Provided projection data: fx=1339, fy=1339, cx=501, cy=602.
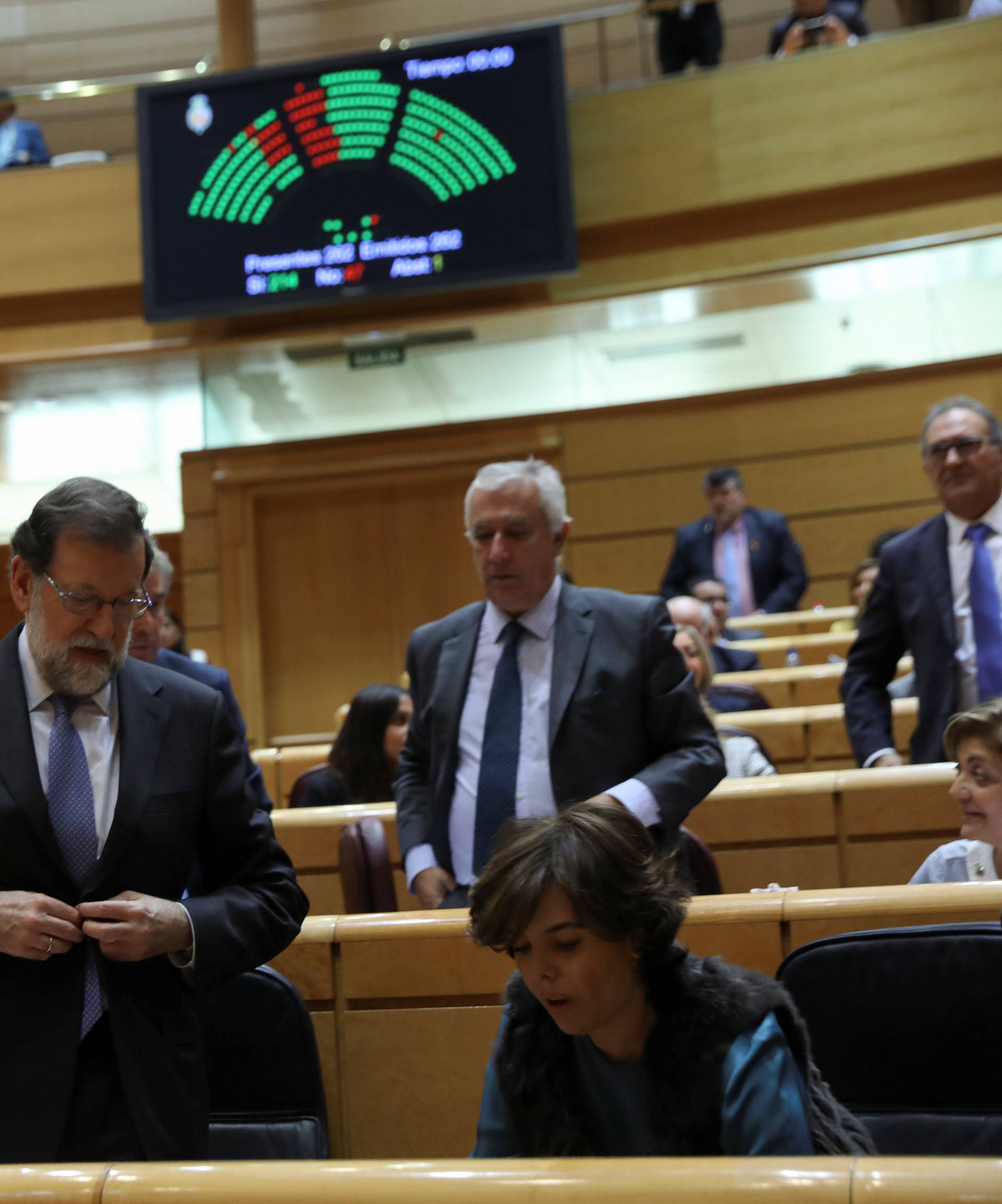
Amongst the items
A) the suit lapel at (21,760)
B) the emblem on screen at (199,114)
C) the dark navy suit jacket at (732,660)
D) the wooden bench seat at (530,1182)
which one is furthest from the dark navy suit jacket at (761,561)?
the wooden bench seat at (530,1182)

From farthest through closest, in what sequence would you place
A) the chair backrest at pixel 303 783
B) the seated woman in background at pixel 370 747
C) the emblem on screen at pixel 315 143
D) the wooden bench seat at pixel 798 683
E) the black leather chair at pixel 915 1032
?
→ the emblem on screen at pixel 315 143, the wooden bench seat at pixel 798 683, the chair backrest at pixel 303 783, the seated woman in background at pixel 370 747, the black leather chair at pixel 915 1032

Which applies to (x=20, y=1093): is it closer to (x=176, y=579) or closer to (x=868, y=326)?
(x=868, y=326)

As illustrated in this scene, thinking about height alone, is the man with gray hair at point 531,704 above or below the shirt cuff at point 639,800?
above

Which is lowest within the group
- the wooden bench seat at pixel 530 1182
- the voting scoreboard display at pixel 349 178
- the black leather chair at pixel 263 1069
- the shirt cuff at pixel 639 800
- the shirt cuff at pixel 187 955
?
the black leather chair at pixel 263 1069

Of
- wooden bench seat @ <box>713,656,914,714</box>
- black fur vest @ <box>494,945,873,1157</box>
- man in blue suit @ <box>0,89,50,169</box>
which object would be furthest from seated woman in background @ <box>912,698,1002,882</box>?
man in blue suit @ <box>0,89,50,169</box>

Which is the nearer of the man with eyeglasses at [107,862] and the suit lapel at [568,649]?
the man with eyeglasses at [107,862]

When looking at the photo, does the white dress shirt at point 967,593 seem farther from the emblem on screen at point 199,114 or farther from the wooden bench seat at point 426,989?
the emblem on screen at point 199,114

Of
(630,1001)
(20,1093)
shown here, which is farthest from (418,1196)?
(20,1093)

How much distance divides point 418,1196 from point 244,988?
928 millimetres

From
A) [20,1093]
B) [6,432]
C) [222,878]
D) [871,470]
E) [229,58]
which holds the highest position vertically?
[229,58]

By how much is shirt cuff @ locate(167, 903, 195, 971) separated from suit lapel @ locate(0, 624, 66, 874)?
0.16m

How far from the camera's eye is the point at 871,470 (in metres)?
8.29

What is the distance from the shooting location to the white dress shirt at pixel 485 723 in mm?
2463

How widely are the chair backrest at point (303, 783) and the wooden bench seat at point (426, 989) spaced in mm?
1853
